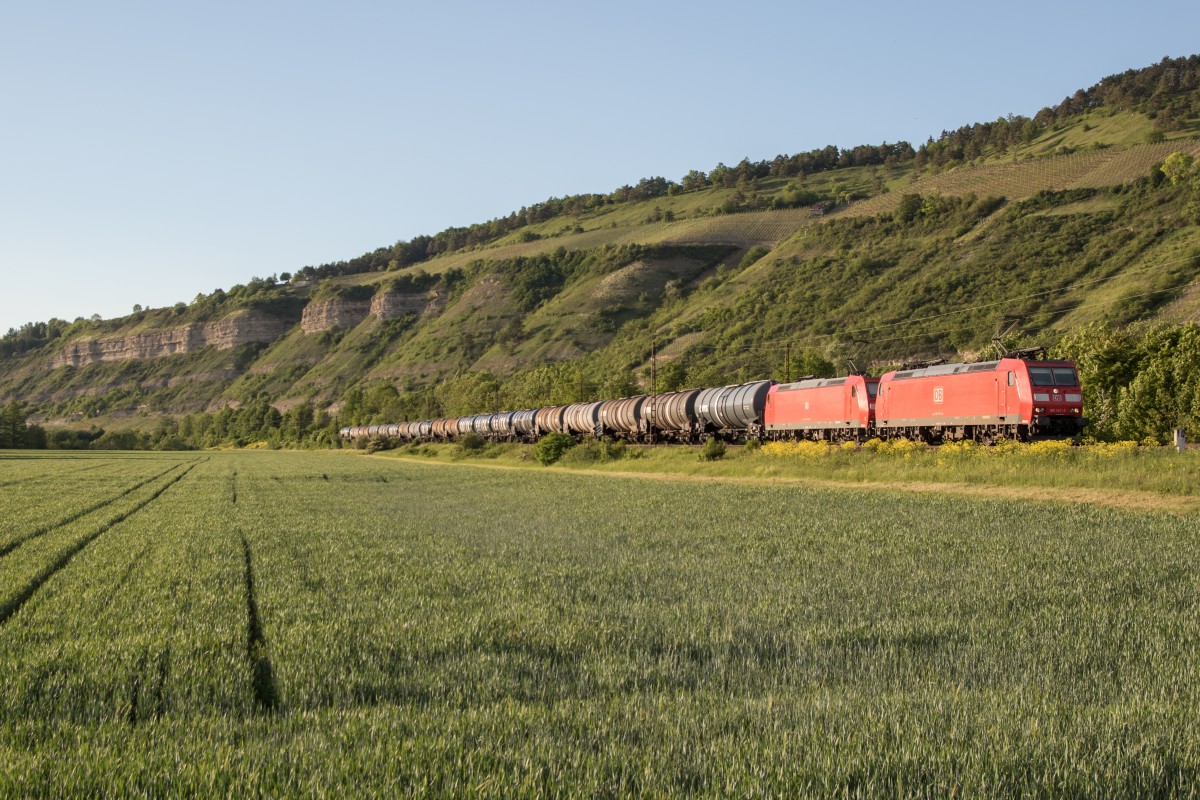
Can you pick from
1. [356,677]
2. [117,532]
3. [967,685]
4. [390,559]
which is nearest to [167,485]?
[117,532]

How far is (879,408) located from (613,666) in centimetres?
3767

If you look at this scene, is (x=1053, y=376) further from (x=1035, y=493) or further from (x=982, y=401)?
(x=1035, y=493)

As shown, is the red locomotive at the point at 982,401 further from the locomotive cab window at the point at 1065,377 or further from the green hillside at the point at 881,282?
the green hillside at the point at 881,282

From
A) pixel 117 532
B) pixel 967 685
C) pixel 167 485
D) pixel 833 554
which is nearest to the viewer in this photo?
pixel 967 685

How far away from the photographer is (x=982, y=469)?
29469 mm

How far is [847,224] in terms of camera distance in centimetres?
13800

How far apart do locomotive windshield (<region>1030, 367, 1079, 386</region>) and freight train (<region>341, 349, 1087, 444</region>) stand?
0.13 ft

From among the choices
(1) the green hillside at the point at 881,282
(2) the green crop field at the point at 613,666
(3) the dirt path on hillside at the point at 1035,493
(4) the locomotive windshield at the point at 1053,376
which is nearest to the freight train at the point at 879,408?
(4) the locomotive windshield at the point at 1053,376

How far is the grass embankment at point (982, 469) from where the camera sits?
23.6 metres

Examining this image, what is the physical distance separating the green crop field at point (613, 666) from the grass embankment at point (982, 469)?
6871 millimetres

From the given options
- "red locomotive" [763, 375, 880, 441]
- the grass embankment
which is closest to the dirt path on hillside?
the grass embankment

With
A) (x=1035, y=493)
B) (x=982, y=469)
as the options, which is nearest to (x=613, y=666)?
(x=1035, y=493)

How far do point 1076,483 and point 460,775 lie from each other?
25545 millimetres

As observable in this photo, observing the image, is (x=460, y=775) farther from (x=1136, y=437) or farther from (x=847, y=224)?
(x=847, y=224)
